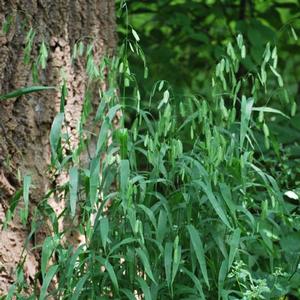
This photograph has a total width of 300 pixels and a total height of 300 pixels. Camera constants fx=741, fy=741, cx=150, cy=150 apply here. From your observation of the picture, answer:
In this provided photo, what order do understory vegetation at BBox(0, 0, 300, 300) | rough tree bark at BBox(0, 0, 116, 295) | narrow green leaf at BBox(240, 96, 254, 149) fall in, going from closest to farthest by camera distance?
1. understory vegetation at BBox(0, 0, 300, 300)
2. narrow green leaf at BBox(240, 96, 254, 149)
3. rough tree bark at BBox(0, 0, 116, 295)

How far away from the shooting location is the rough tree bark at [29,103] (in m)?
2.70

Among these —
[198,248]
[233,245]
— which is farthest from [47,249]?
[233,245]

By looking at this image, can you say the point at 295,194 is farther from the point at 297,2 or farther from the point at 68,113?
the point at 297,2

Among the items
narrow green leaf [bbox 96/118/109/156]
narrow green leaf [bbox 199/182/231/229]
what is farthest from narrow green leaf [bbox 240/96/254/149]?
narrow green leaf [bbox 96/118/109/156]

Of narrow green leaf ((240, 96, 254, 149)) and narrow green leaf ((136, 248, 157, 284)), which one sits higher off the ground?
narrow green leaf ((240, 96, 254, 149))

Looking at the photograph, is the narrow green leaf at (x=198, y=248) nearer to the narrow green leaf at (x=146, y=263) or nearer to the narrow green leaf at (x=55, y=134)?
the narrow green leaf at (x=146, y=263)

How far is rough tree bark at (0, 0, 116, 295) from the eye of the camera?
2.70m

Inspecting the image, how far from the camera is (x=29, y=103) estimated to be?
2801 millimetres

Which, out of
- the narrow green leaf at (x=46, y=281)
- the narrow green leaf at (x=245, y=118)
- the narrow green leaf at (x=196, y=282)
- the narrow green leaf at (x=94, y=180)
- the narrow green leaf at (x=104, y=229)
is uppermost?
the narrow green leaf at (x=245, y=118)

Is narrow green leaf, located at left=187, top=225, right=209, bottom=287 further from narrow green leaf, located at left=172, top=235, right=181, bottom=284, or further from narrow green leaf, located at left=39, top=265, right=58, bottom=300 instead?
narrow green leaf, located at left=39, top=265, right=58, bottom=300

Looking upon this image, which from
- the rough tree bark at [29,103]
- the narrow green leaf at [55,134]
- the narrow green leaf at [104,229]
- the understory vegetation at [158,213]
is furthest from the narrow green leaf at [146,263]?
the rough tree bark at [29,103]


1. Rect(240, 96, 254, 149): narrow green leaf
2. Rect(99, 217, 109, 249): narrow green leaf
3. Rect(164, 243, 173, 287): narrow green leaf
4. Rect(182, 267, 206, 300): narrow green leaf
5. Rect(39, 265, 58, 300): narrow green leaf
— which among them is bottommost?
Rect(182, 267, 206, 300): narrow green leaf

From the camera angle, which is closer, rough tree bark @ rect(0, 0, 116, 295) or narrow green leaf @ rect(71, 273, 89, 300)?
narrow green leaf @ rect(71, 273, 89, 300)

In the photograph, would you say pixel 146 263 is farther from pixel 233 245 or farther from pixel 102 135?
pixel 102 135
